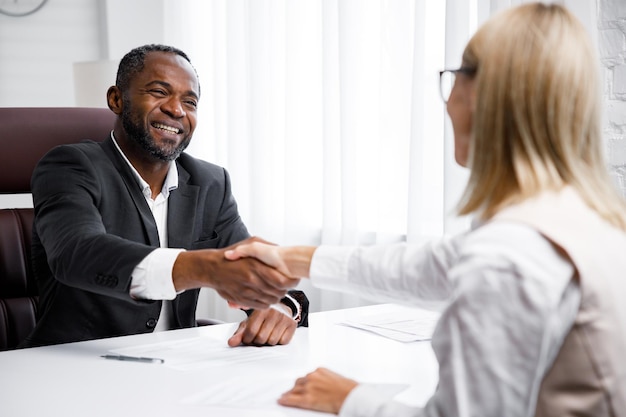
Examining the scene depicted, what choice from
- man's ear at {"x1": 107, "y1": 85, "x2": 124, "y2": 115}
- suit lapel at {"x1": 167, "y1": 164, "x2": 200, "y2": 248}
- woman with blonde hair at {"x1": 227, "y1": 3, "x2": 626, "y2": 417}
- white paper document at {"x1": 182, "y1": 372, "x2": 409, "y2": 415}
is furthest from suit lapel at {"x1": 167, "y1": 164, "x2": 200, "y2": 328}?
woman with blonde hair at {"x1": 227, "y1": 3, "x2": 626, "y2": 417}

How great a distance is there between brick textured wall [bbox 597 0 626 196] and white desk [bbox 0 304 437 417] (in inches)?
34.5

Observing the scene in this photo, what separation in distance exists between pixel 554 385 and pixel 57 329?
4.51 feet

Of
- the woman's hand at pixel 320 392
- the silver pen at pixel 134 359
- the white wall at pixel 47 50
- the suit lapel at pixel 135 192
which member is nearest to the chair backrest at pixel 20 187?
the suit lapel at pixel 135 192

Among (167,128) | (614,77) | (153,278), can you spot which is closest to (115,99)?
(167,128)

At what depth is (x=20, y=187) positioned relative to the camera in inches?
79.3

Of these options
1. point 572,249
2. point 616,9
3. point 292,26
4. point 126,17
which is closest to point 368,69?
point 292,26

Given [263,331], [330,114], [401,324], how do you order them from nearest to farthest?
[263,331], [401,324], [330,114]

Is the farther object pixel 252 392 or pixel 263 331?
pixel 263 331

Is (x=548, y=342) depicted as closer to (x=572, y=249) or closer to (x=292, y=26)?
(x=572, y=249)

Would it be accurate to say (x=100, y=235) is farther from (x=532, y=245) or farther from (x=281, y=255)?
(x=532, y=245)

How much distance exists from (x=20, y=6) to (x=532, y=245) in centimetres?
351

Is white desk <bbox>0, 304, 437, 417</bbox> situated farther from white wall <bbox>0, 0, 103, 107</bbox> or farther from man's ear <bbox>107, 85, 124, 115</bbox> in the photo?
white wall <bbox>0, 0, 103, 107</bbox>

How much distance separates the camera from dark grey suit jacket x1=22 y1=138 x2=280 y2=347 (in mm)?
1515

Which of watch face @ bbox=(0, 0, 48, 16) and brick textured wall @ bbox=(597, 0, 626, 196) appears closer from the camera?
brick textured wall @ bbox=(597, 0, 626, 196)
